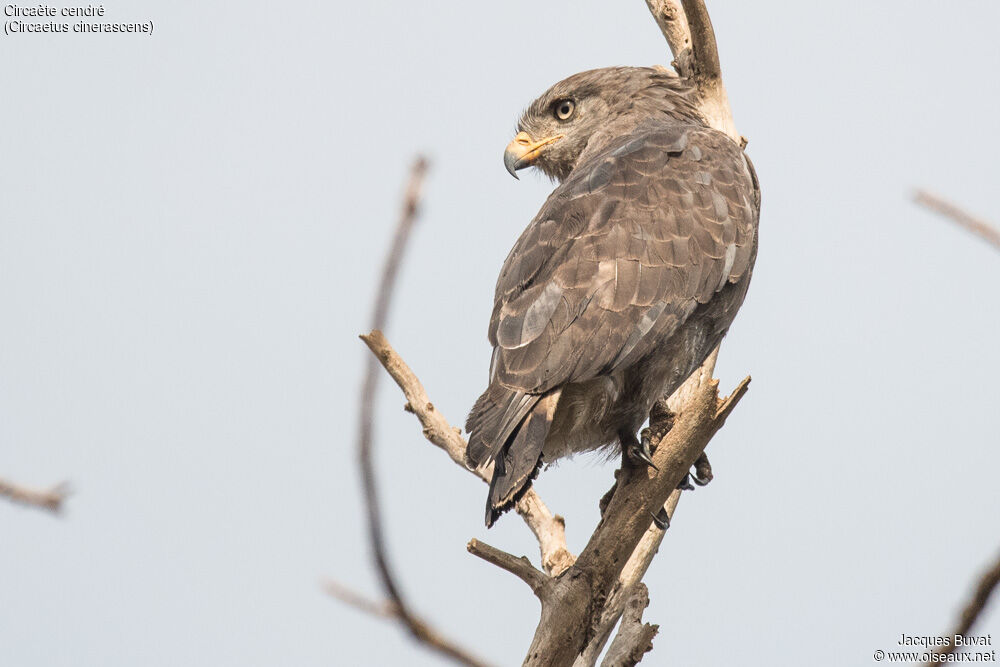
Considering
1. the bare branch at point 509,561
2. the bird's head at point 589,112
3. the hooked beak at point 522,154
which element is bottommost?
the bare branch at point 509,561

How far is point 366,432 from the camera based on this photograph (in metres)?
2.70

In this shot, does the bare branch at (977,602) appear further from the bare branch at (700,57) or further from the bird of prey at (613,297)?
the bare branch at (700,57)

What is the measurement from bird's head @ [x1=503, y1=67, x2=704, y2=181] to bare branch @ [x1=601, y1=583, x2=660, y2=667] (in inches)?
124

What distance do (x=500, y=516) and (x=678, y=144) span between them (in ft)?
7.98

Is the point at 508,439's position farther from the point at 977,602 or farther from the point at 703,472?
the point at 977,602

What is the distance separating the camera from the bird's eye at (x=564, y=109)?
7.43 meters

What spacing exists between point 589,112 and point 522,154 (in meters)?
0.51

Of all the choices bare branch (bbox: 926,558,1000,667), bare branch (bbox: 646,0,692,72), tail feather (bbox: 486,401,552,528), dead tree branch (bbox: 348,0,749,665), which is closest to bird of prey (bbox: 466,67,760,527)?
tail feather (bbox: 486,401,552,528)

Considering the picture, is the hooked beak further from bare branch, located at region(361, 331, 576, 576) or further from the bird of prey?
bare branch, located at region(361, 331, 576, 576)

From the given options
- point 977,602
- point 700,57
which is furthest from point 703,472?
point 977,602

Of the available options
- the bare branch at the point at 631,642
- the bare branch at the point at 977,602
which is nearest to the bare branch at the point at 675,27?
the bare branch at the point at 631,642

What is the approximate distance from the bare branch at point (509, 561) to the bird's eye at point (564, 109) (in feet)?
12.8

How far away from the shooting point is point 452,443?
570 cm

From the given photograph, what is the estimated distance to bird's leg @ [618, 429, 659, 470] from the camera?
4809 mm
